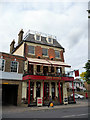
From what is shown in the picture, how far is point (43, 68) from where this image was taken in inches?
794

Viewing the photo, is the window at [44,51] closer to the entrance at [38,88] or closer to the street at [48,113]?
the entrance at [38,88]

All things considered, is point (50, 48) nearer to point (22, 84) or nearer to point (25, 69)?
point (25, 69)

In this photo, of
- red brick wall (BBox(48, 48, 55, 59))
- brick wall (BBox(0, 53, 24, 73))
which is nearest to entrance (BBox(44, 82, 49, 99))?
brick wall (BBox(0, 53, 24, 73))

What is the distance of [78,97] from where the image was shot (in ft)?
99.2

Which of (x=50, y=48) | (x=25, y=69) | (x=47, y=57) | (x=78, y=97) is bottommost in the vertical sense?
(x=78, y=97)

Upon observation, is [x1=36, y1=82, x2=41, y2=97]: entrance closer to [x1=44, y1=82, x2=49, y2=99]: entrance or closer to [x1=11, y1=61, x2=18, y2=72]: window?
[x1=44, y1=82, x2=49, y2=99]: entrance

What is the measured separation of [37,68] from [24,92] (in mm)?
A: 4626

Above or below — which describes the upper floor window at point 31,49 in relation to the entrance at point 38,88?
above

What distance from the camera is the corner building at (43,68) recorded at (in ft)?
56.9

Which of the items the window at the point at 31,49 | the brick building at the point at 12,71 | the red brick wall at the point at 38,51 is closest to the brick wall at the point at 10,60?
the brick building at the point at 12,71

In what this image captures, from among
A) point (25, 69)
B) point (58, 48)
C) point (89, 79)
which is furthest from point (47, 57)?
point (89, 79)

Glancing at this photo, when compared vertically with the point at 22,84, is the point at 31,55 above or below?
above

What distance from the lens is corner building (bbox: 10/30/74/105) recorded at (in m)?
17.3

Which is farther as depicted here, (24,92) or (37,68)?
(37,68)
